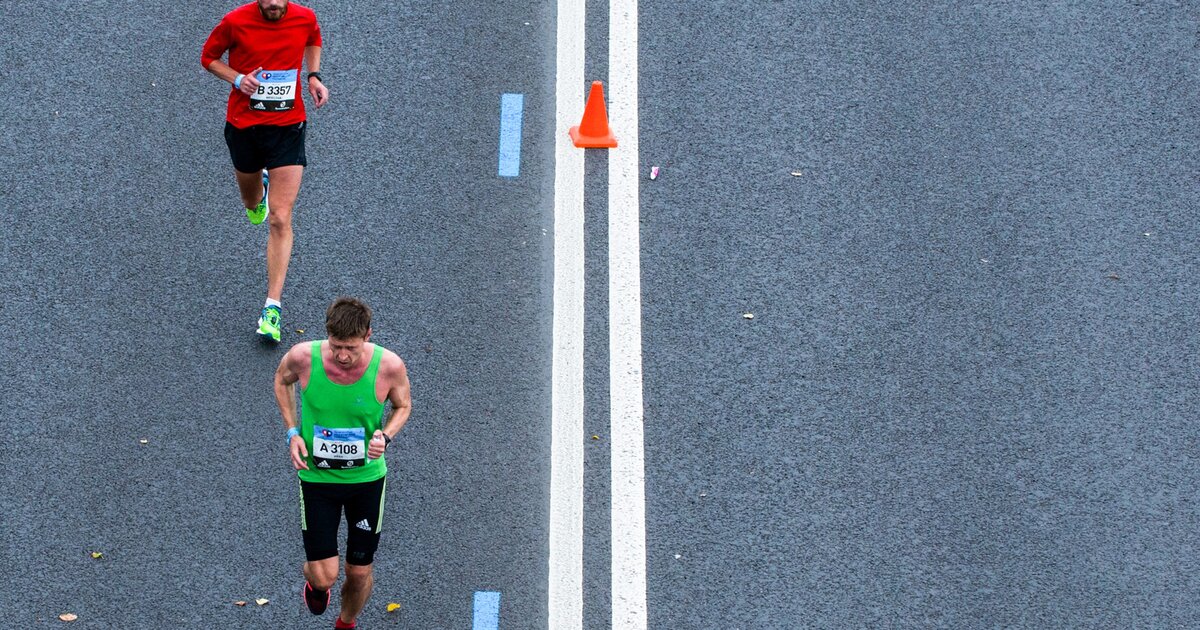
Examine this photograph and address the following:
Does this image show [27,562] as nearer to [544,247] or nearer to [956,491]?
[544,247]

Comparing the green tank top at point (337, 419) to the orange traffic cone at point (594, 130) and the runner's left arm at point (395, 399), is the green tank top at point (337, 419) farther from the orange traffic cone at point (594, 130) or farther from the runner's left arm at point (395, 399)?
the orange traffic cone at point (594, 130)

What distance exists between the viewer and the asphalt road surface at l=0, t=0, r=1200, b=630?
7.51 meters

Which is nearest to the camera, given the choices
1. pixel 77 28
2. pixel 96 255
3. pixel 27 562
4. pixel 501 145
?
pixel 27 562

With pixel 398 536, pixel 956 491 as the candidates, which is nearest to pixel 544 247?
pixel 398 536

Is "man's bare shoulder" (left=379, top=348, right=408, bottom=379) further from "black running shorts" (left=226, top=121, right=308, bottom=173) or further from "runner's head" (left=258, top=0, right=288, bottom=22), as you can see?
"runner's head" (left=258, top=0, right=288, bottom=22)

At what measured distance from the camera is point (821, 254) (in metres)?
9.20

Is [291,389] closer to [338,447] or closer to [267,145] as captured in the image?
[338,447]

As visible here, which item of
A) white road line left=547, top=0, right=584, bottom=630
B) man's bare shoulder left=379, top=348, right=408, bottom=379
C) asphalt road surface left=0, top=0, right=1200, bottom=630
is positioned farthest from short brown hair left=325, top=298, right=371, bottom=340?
white road line left=547, top=0, right=584, bottom=630

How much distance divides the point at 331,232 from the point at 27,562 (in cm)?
284

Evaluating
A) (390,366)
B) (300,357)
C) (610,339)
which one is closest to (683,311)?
(610,339)

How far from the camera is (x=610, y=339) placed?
8.67 m

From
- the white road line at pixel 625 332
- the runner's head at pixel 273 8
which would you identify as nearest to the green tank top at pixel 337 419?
the white road line at pixel 625 332

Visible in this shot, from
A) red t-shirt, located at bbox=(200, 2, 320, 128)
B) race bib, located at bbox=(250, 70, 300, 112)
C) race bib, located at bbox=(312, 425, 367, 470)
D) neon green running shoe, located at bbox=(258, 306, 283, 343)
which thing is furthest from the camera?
neon green running shoe, located at bbox=(258, 306, 283, 343)

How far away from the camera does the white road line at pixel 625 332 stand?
24.7 feet
